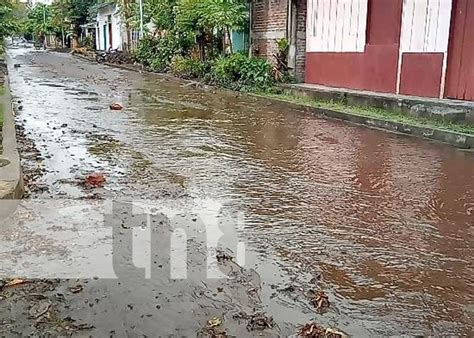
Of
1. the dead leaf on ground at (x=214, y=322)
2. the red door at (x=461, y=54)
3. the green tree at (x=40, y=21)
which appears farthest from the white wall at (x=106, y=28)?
the dead leaf on ground at (x=214, y=322)

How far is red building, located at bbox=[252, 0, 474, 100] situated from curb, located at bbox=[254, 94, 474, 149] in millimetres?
1840

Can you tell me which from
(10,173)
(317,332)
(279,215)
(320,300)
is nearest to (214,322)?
(317,332)

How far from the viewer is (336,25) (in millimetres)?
14086

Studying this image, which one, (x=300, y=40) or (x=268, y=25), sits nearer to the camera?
(x=300, y=40)

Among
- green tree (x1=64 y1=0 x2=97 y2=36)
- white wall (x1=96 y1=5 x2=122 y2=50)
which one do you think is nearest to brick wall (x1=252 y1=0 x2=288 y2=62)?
white wall (x1=96 y1=5 x2=122 y2=50)

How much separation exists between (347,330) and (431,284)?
903mm

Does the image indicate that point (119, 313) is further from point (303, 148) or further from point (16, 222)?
→ point (303, 148)

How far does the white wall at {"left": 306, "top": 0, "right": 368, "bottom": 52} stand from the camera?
13133mm

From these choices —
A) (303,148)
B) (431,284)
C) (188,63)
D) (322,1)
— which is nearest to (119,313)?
(431,284)

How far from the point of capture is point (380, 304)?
10.8ft

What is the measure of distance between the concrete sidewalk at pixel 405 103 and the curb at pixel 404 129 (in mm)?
774

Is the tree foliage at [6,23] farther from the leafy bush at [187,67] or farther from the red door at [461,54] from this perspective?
the red door at [461,54]

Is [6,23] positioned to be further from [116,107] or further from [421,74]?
[421,74]

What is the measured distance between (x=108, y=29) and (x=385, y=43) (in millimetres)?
36172
